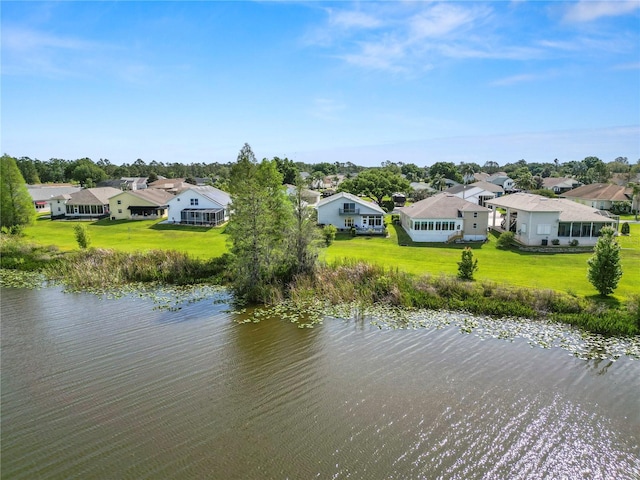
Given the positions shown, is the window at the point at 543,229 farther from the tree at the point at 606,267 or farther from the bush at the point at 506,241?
the tree at the point at 606,267

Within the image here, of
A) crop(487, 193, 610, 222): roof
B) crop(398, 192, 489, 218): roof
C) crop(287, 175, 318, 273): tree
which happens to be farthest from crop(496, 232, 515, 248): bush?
crop(287, 175, 318, 273): tree

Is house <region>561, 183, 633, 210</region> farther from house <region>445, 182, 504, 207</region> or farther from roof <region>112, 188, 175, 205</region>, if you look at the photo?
roof <region>112, 188, 175, 205</region>

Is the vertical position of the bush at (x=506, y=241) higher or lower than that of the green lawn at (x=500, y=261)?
higher

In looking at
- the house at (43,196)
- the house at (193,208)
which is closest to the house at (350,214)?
the house at (193,208)

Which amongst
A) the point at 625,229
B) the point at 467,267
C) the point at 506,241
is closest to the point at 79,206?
the point at 506,241

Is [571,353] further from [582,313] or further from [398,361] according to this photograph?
[398,361]

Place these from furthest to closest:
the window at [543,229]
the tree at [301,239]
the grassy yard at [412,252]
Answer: the window at [543,229] → the tree at [301,239] → the grassy yard at [412,252]

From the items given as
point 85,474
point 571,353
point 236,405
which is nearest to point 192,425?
point 236,405
